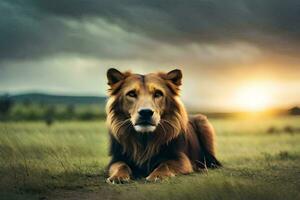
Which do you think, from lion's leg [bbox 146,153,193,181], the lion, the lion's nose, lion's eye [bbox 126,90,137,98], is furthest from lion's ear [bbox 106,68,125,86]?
lion's leg [bbox 146,153,193,181]

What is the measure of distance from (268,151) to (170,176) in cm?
298

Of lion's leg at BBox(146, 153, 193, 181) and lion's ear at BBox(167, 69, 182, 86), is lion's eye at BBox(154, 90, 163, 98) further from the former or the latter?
lion's leg at BBox(146, 153, 193, 181)

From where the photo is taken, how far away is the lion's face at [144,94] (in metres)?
8.58

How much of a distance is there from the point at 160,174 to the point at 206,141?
5.30ft

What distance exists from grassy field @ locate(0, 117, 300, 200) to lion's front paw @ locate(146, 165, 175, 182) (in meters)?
0.11

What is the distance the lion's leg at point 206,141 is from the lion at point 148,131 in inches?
30.2

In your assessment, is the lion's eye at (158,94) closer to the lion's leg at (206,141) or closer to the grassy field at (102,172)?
the grassy field at (102,172)

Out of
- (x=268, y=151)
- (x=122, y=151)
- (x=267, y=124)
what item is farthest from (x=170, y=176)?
(x=267, y=124)

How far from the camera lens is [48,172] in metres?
Result: 9.30

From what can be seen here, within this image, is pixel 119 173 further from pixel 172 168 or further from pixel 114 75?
pixel 114 75

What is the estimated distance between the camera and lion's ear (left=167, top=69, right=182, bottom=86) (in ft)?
29.9

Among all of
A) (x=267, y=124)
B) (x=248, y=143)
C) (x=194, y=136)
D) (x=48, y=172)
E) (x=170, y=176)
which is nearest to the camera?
(x=170, y=176)

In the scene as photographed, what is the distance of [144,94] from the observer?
→ 8.73 metres

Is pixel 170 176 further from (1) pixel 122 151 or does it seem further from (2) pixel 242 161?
(2) pixel 242 161
